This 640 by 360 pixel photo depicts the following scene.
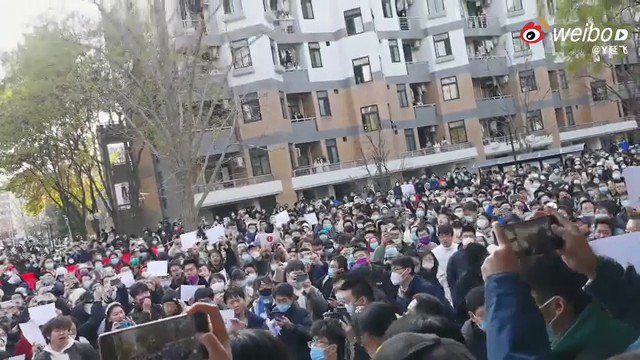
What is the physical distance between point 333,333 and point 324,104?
3549cm

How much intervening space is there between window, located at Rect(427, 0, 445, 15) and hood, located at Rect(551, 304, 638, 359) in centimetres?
4137

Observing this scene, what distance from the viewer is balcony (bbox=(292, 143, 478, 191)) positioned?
3750cm

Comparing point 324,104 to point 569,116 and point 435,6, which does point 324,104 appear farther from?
point 569,116

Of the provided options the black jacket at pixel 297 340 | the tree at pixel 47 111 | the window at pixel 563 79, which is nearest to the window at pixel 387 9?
the window at pixel 563 79

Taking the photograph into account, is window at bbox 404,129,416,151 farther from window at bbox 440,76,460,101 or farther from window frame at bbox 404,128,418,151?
window at bbox 440,76,460,101

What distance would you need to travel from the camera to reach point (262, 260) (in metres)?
12.2

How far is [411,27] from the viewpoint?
4197 centimetres

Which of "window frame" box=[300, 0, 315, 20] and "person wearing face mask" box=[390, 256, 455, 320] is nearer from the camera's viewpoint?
"person wearing face mask" box=[390, 256, 455, 320]

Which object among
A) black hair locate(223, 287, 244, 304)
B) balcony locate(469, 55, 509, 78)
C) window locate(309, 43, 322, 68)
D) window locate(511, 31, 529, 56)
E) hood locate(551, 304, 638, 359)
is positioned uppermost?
window locate(309, 43, 322, 68)

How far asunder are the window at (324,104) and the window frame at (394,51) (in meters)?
4.45

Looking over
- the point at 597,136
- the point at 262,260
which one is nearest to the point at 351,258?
the point at 262,260

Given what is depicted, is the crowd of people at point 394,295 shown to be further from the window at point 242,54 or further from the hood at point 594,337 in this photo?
the window at point 242,54

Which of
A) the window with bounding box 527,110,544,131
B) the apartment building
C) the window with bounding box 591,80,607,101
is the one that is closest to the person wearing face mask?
the apartment building

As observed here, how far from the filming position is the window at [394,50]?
4062 cm
